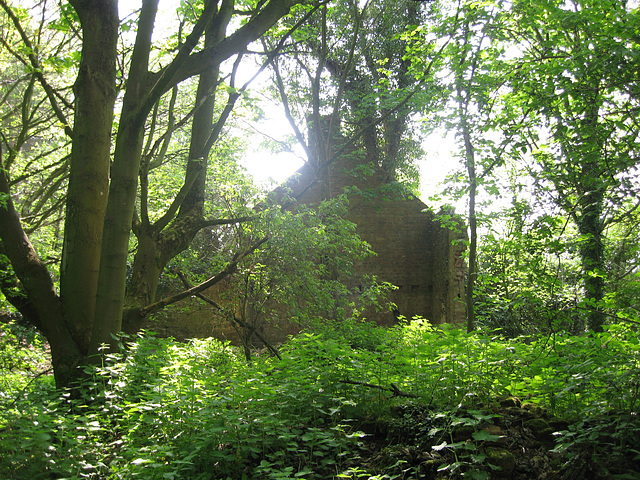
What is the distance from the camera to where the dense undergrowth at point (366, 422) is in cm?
312

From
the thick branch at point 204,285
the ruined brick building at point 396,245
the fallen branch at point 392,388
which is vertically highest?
the ruined brick building at point 396,245

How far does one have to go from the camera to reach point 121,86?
8.06 m

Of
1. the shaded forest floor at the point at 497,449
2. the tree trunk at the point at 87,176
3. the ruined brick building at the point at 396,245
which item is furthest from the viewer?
the ruined brick building at the point at 396,245

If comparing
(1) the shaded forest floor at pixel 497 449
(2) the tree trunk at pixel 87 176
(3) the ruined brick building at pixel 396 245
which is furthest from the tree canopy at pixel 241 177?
(3) the ruined brick building at pixel 396 245

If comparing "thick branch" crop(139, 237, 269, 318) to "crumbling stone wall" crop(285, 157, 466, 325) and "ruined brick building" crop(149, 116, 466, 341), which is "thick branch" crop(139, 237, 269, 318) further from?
"crumbling stone wall" crop(285, 157, 466, 325)

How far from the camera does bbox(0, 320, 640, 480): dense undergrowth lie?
123 inches

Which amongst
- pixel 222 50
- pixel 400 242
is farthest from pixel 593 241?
pixel 400 242

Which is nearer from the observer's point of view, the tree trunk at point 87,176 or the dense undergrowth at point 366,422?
the dense undergrowth at point 366,422

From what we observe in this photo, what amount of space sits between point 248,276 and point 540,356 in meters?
4.72

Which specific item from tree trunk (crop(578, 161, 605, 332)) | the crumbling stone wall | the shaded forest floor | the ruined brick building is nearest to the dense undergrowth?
the shaded forest floor

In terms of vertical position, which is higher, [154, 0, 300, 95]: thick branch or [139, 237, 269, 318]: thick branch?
[154, 0, 300, 95]: thick branch

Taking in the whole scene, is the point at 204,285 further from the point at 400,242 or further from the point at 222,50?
the point at 400,242

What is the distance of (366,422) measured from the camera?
407 centimetres

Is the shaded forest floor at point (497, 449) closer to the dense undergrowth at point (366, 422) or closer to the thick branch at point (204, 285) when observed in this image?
the dense undergrowth at point (366, 422)
